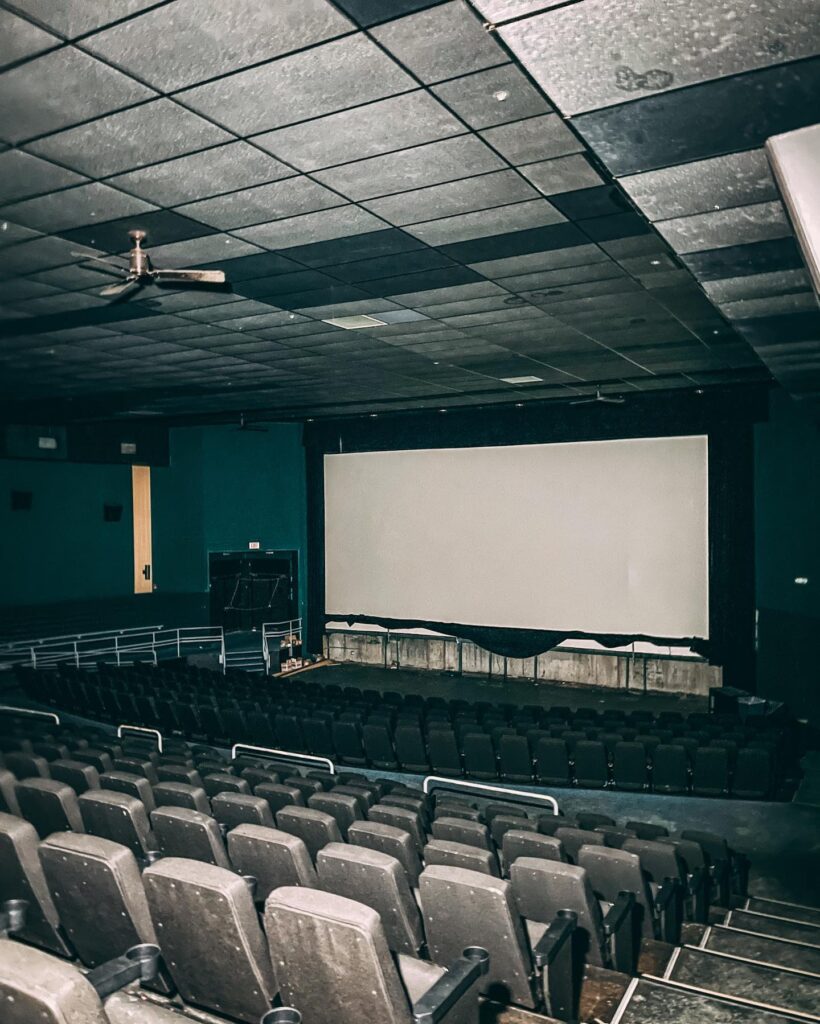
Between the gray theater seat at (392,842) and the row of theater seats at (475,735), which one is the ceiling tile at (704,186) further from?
the row of theater seats at (475,735)

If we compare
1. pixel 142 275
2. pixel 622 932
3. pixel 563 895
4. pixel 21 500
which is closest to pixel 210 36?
pixel 142 275

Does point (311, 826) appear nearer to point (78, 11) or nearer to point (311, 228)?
point (311, 228)

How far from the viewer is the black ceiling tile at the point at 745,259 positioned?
4801 mm

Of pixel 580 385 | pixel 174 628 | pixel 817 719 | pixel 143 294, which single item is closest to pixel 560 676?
pixel 817 719

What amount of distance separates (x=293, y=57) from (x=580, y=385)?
34.5 feet

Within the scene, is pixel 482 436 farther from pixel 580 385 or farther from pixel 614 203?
pixel 614 203

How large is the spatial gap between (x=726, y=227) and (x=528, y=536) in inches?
487

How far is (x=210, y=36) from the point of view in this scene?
332cm

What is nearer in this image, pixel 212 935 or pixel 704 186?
pixel 212 935

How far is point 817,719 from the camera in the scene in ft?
41.4

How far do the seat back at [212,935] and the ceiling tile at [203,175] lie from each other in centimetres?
379

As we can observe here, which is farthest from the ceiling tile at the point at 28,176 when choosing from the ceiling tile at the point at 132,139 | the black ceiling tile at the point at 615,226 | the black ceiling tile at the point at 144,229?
the black ceiling tile at the point at 615,226

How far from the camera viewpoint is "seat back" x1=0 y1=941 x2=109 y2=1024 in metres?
1.97

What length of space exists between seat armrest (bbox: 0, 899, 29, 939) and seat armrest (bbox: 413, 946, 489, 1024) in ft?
6.28
